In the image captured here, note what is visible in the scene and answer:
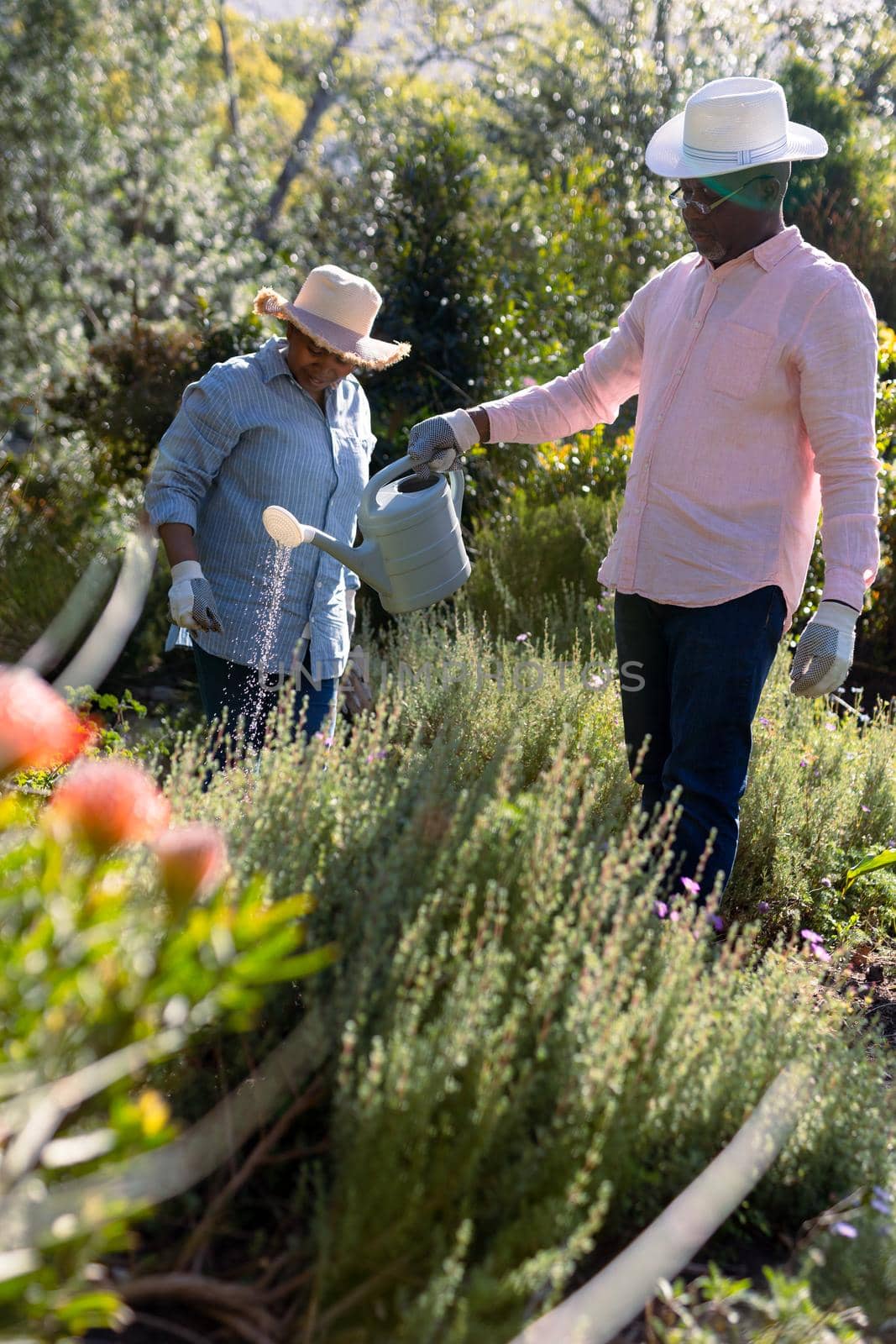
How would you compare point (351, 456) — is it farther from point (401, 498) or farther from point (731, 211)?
point (731, 211)

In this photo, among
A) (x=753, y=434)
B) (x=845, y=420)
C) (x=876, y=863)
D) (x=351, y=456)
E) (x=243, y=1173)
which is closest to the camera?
(x=243, y=1173)

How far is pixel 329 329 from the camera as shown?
2.84 metres

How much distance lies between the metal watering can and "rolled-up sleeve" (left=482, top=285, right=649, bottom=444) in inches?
8.0

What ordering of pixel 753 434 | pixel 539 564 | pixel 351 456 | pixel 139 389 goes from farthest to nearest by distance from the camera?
pixel 139 389 → pixel 539 564 → pixel 351 456 → pixel 753 434

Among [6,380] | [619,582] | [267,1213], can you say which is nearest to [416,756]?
[619,582]

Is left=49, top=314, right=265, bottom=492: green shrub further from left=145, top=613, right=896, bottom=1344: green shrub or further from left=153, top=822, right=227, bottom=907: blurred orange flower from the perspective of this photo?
left=153, top=822, right=227, bottom=907: blurred orange flower

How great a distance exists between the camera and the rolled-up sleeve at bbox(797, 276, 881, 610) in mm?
2205

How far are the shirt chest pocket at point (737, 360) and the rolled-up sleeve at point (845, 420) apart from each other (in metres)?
0.07

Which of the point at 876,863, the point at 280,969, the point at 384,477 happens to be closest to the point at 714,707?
the point at 876,863

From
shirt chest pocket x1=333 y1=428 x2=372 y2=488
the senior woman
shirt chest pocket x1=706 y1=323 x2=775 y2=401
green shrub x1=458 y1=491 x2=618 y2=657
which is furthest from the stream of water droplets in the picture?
green shrub x1=458 y1=491 x2=618 y2=657

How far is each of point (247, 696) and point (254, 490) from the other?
1.55 feet

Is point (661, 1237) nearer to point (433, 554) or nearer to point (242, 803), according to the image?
point (242, 803)

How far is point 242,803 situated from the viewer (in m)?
2.15

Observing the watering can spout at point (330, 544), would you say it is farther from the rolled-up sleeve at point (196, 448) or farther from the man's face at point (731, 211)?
the man's face at point (731, 211)
